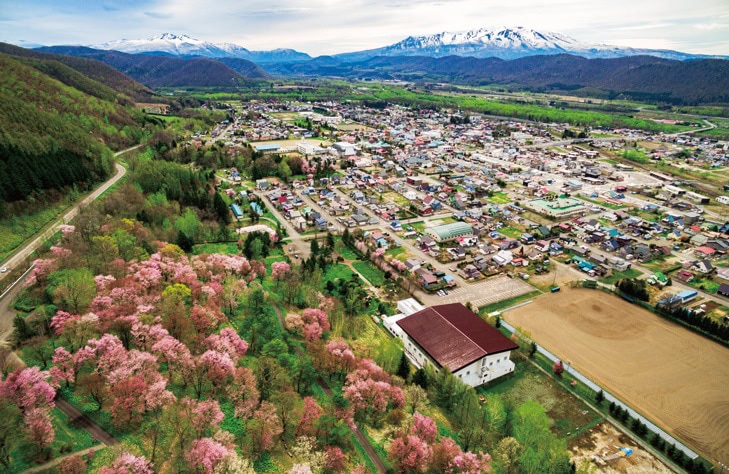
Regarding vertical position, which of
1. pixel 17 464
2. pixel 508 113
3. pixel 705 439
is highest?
pixel 508 113

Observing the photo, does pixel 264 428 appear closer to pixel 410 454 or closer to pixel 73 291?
pixel 410 454

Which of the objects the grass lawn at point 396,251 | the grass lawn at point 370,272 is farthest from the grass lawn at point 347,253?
the grass lawn at point 396,251

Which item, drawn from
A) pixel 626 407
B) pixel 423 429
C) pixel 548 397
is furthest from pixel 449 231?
pixel 423 429

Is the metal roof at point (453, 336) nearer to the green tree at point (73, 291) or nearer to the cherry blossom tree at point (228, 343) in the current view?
the cherry blossom tree at point (228, 343)

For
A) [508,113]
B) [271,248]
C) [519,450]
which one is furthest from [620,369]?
[508,113]

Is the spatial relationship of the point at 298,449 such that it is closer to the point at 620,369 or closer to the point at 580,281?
the point at 620,369
